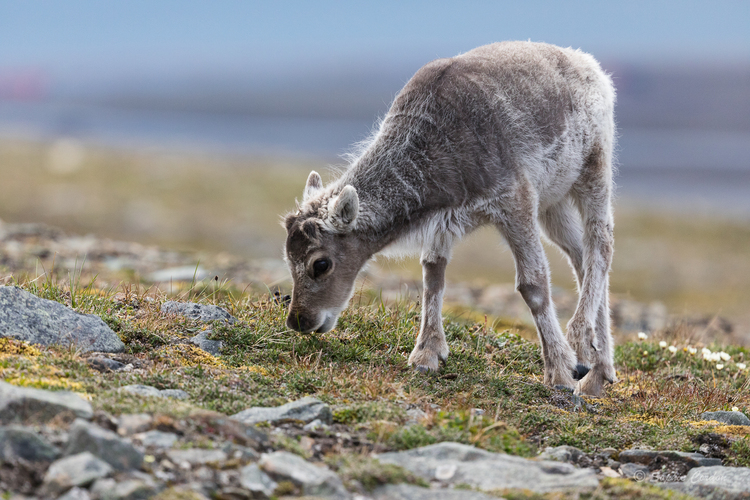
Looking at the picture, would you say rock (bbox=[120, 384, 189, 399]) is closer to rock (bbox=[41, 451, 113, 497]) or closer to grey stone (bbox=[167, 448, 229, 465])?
grey stone (bbox=[167, 448, 229, 465])

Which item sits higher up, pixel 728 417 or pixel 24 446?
pixel 24 446

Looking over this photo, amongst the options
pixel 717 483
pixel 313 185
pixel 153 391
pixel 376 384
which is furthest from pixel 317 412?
pixel 313 185

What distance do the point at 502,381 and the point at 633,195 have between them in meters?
91.3

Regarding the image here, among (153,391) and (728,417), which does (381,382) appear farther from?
(728,417)

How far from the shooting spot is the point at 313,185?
10.8 m

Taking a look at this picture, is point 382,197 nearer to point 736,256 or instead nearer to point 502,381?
point 502,381

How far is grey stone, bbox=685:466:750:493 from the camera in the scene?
6461 mm

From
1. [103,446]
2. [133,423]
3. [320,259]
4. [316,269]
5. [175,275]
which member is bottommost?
[175,275]

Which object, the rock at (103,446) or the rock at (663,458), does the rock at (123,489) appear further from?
the rock at (663,458)

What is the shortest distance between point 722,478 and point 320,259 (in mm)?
5150

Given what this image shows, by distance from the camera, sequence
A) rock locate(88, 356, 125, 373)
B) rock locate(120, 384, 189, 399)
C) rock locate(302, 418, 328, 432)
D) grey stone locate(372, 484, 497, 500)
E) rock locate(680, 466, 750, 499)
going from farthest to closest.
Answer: rock locate(88, 356, 125, 373) → rock locate(120, 384, 189, 399) → rock locate(302, 418, 328, 432) → rock locate(680, 466, 750, 499) → grey stone locate(372, 484, 497, 500)

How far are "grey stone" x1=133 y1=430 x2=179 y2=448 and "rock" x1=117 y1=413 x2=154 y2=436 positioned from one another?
0.07m

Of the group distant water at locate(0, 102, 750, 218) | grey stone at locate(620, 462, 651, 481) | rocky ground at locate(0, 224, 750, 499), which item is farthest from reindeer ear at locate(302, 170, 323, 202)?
distant water at locate(0, 102, 750, 218)

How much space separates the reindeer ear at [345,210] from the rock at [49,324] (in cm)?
297
